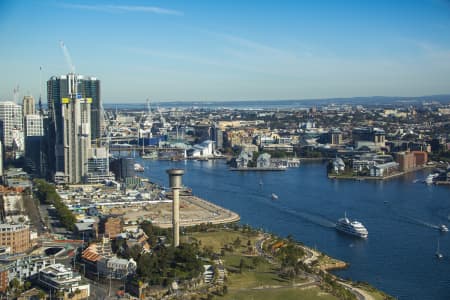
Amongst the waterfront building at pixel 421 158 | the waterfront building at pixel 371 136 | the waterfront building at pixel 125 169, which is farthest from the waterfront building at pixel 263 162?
the waterfront building at pixel 371 136

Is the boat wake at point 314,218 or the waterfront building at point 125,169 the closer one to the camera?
the boat wake at point 314,218

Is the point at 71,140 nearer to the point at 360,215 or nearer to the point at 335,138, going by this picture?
the point at 360,215

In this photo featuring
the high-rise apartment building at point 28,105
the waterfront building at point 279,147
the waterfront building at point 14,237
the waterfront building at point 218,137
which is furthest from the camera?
the waterfront building at point 218,137

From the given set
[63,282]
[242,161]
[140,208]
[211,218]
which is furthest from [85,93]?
[63,282]

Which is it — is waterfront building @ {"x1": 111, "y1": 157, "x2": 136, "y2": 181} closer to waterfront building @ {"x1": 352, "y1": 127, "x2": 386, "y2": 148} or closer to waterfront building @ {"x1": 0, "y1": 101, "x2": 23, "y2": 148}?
waterfront building @ {"x1": 0, "y1": 101, "x2": 23, "y2": 148}

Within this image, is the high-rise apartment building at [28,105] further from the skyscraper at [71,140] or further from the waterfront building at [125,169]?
the waterfront building at [125,169]

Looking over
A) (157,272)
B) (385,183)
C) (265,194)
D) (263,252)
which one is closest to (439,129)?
(385,183)
